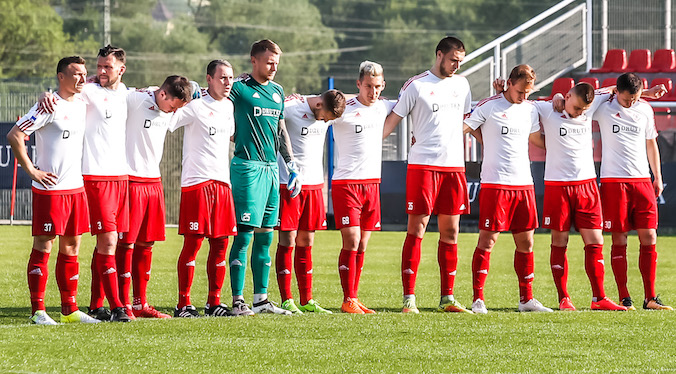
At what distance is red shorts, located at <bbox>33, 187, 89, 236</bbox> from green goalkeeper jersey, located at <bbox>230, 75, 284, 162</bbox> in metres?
1.36

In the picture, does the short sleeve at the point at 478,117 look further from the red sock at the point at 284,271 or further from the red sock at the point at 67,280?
the red sock at the point at 67,280

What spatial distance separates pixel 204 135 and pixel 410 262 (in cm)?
194

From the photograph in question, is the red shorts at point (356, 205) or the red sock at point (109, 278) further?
the red shorts at point (356, 205)

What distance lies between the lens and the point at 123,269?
8594 mm

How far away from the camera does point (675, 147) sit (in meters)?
19.0

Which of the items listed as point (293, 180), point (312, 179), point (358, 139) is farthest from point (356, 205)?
point (293, 180)

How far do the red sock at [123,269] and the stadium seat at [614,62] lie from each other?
17359 millimetres

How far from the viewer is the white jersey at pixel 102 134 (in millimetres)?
8211

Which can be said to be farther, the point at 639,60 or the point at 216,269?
the point at 639,60

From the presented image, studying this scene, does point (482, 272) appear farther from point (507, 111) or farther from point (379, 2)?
point (379, 2)

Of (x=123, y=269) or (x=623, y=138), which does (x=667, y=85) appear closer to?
(x=623, y=138)

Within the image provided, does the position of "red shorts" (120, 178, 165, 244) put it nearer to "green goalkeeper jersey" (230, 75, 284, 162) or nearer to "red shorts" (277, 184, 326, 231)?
"green goalkeeper jersey" (230, 75, 284, 162)

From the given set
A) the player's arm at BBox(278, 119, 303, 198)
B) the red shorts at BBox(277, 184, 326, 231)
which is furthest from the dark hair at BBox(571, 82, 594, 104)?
the player's arm at BBox(278, 119, 303, 198)

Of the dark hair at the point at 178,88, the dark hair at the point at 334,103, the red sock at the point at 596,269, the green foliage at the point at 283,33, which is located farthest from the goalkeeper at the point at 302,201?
the green foliage at the point at 283,33
